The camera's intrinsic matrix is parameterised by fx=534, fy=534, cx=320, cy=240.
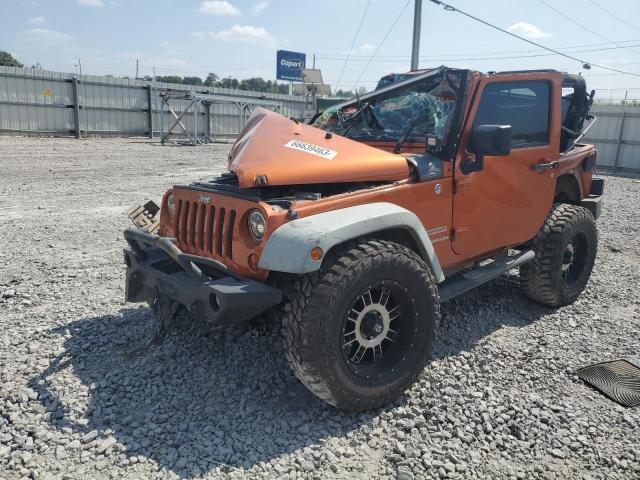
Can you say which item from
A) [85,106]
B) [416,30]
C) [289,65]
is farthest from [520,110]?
[289,65]

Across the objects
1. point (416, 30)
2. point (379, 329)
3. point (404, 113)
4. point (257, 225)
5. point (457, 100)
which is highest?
point (416, 30)

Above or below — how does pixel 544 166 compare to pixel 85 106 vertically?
below

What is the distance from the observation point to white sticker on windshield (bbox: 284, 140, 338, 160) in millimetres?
3450

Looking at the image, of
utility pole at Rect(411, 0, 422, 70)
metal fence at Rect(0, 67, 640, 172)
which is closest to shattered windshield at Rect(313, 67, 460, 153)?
utility pole at Rect(411, 0, 422, 70)

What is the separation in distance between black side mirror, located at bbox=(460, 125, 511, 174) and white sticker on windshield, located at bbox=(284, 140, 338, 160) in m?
1.00

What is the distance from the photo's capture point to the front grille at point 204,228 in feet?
10.6

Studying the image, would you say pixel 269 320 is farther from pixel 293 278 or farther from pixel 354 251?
pixel 354 251

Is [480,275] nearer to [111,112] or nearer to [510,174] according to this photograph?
[510,174]

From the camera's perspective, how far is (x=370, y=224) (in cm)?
308

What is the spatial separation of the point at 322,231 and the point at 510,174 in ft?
7.01

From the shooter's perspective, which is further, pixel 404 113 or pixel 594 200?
pixel 594 200

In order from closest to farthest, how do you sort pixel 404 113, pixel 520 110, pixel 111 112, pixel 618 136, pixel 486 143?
pixel 486 143
pixel 404 113
pixel 520 110
pixel 618 136
pixel 111 112

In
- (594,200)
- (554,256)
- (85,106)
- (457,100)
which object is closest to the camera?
(457,100)

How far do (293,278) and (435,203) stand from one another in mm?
1245
